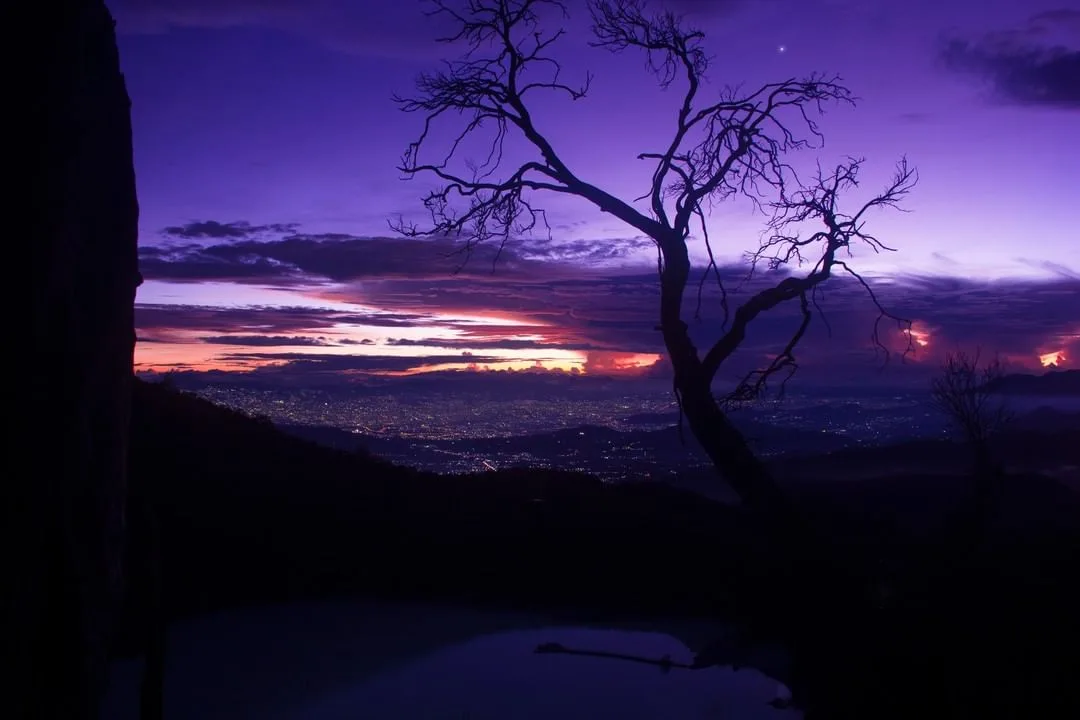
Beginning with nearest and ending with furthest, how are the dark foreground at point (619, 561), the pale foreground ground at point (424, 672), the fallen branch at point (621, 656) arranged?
the dark foreground at point (619, 561), the pale foreground ground at point (424, 672), the fallen branch at point (621, 656)

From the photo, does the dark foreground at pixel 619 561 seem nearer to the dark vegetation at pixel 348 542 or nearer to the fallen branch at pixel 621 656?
the dark vegetation at pixel 348 542

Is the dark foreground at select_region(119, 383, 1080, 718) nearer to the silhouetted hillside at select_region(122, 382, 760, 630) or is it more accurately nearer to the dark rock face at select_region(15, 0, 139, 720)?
the silhouetted hillside at select_region(122, 382, 760, 630)

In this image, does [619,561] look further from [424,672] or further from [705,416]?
[705,416]

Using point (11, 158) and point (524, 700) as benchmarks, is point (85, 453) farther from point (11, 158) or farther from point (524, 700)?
point (524, 700)

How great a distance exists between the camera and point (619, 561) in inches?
449

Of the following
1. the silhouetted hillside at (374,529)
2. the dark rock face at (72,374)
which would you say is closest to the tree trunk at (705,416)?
the dark rock face at (72,374)

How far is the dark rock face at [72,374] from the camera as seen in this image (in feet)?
11.2

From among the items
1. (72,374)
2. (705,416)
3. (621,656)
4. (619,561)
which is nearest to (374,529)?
(619,561)

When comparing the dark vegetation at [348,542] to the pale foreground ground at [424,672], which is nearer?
the dark vegetation at [348,542]

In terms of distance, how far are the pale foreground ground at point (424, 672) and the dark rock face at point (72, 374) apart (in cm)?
379

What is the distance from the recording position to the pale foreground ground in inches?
279

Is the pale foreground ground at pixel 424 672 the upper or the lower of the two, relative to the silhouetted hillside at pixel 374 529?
lower

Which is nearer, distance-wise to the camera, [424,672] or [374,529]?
[424,672]

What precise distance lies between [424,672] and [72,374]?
554 cm
